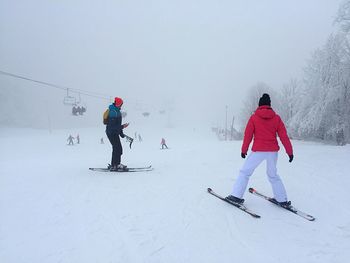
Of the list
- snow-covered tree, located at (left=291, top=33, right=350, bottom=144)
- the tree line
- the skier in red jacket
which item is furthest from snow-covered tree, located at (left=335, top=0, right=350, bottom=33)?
the skier in red jacket

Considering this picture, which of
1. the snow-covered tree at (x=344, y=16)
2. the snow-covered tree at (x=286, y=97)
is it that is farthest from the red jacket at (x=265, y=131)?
the snow-covered tree at (x=286, y=97)

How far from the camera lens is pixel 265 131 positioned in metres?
5.02

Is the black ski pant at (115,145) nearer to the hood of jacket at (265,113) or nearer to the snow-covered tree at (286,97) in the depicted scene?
the hood of jacket at (265,113)

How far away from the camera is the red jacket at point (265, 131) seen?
5012mm

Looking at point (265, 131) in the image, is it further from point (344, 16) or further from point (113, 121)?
point (344, 16)

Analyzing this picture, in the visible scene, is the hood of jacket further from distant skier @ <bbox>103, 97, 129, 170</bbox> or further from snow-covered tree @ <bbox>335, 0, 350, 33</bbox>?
snow-covered tree @ <bbox>335, 0, 350, 33</bbox>

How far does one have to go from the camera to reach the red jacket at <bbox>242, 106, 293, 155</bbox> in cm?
501

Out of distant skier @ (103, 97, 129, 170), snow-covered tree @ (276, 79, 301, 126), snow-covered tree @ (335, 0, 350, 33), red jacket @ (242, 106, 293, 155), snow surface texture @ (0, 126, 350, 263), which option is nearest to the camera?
snow surface texture @ (0, 126, 350, 263)

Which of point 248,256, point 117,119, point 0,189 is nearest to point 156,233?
point 248,256

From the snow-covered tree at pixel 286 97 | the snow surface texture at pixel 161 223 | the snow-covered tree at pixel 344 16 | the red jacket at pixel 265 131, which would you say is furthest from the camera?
the snow-covered tree at pixel 286 97

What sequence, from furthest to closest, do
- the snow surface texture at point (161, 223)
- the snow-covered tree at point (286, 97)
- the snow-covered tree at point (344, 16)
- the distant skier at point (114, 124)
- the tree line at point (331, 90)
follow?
the snow-covered tree at point (286, 97), the tree line at point (331, 90), the snow-covered tree at point (344, 16), the distant skier at point (114, 124), the snow surface texture at point (161, 223)

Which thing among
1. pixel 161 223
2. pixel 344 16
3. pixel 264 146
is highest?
pixel 344 16

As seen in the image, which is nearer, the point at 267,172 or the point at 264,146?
the point at 264,146

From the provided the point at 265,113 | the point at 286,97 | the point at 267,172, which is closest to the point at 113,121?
the point at 265,113
